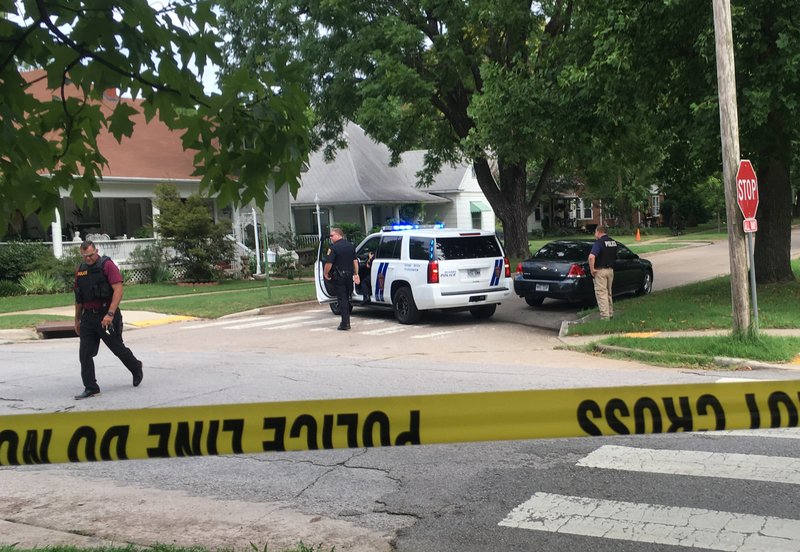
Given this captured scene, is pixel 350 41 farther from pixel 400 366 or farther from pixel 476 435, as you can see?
pixel 476 435

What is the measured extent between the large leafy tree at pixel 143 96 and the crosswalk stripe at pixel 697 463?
327 centimetres

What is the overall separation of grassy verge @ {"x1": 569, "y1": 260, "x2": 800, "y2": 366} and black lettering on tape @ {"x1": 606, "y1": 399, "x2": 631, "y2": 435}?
7139 millimetres

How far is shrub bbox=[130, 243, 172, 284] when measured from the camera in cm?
2541

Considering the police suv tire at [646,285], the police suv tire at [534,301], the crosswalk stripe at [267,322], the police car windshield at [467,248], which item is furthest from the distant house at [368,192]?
the police car windshield at [467,248]

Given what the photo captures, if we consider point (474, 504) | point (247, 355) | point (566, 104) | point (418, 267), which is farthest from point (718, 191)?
point (474, 504)

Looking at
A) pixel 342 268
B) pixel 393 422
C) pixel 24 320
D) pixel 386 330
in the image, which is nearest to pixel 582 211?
pixel 386 330

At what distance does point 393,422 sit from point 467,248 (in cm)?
1119

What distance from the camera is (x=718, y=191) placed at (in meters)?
47.6

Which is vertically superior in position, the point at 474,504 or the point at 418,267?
the point at 418,267

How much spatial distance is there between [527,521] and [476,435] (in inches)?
60.0

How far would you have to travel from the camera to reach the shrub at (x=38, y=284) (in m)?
22.3

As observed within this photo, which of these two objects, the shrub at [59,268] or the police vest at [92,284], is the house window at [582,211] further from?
the police vest at [92,284]

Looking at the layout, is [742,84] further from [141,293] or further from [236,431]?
[141,293]

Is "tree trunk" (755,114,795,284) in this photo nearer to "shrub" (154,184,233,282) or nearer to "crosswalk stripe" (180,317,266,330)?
"crosswalk stripe" (180,317,266,330)
